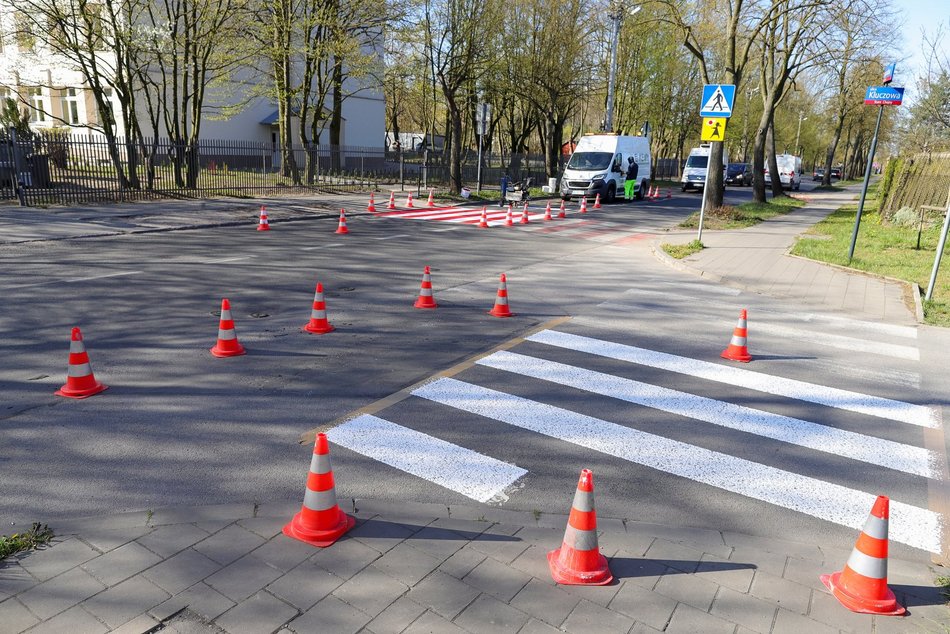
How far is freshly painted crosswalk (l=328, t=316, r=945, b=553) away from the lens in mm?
4477

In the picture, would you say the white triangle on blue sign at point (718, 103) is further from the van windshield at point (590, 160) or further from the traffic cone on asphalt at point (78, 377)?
the van windshield at point (590, 160)

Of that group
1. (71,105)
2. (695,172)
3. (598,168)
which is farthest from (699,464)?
(71,105)

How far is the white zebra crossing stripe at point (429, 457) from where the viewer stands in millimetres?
4406

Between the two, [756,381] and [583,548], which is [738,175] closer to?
[756,381]

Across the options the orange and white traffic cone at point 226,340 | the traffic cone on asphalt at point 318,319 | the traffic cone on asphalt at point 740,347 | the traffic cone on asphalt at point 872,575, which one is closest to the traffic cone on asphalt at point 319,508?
the traffic cone on asphalt at point 872,575

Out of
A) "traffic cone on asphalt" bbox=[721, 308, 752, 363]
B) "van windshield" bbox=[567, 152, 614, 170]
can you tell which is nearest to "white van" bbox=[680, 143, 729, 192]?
"van windshield" bbox=[567, 152, 614, 170]

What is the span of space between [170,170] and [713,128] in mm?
17402

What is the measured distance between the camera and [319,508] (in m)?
3.68

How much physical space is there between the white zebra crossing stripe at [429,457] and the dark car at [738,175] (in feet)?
170

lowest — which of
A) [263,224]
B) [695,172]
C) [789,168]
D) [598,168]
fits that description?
[263,224]

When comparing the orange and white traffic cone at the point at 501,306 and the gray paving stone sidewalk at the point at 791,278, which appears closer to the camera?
the orange and white traffic cone at the point at 501,306

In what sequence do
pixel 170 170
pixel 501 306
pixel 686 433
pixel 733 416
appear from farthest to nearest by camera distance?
pixel 170 170
pixel 501 306
pixel 733 416
pixel 686 433

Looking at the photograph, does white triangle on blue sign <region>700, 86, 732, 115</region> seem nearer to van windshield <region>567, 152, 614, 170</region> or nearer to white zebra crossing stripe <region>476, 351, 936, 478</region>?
white zebra crossing stripe <region>476, 351, 936, 478</region>

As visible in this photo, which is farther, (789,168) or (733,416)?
(789,168)
